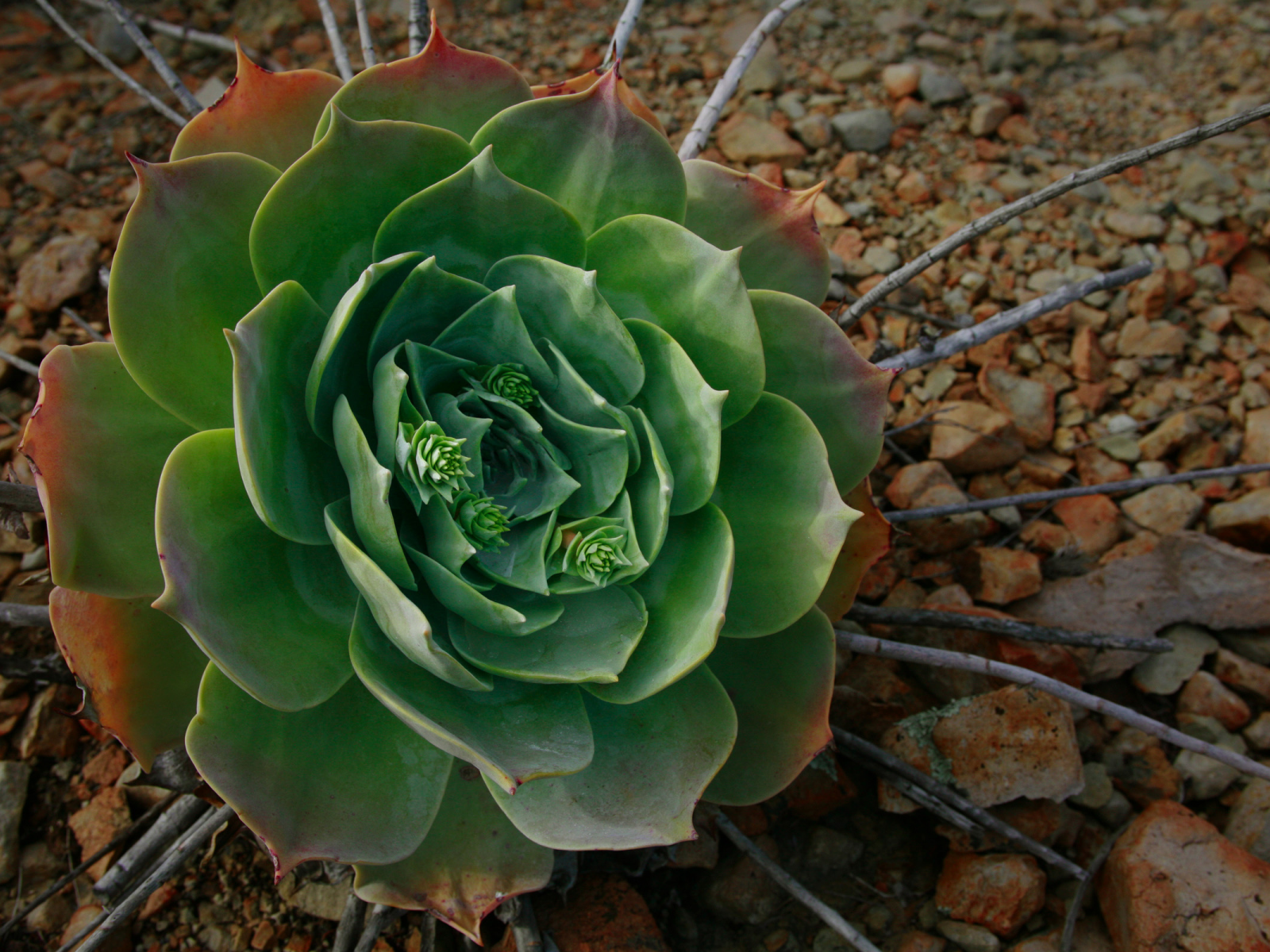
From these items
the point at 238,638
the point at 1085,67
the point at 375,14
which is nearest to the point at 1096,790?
the point at 238,638

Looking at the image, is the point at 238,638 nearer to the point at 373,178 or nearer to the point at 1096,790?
the point at 373,178

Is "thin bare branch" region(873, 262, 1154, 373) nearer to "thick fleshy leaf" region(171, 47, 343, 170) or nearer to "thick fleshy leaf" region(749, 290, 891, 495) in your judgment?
"thick fleshy leaf" region(749, 290, 891, 495)

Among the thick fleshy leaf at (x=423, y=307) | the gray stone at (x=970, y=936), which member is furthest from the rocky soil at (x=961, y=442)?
the thick fleshy leaf at (x=423, y=307)

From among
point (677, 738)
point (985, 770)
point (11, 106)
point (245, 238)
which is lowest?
point (985, 770)

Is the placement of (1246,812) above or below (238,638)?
below

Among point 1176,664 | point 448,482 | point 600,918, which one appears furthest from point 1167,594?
point 448,482

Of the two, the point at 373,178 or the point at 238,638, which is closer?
the point at 238,638

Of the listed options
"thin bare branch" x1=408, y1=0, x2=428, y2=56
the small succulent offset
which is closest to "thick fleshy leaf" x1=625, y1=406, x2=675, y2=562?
the small succulent offset

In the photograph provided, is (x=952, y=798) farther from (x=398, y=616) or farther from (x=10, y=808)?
(x=10, y=808)
